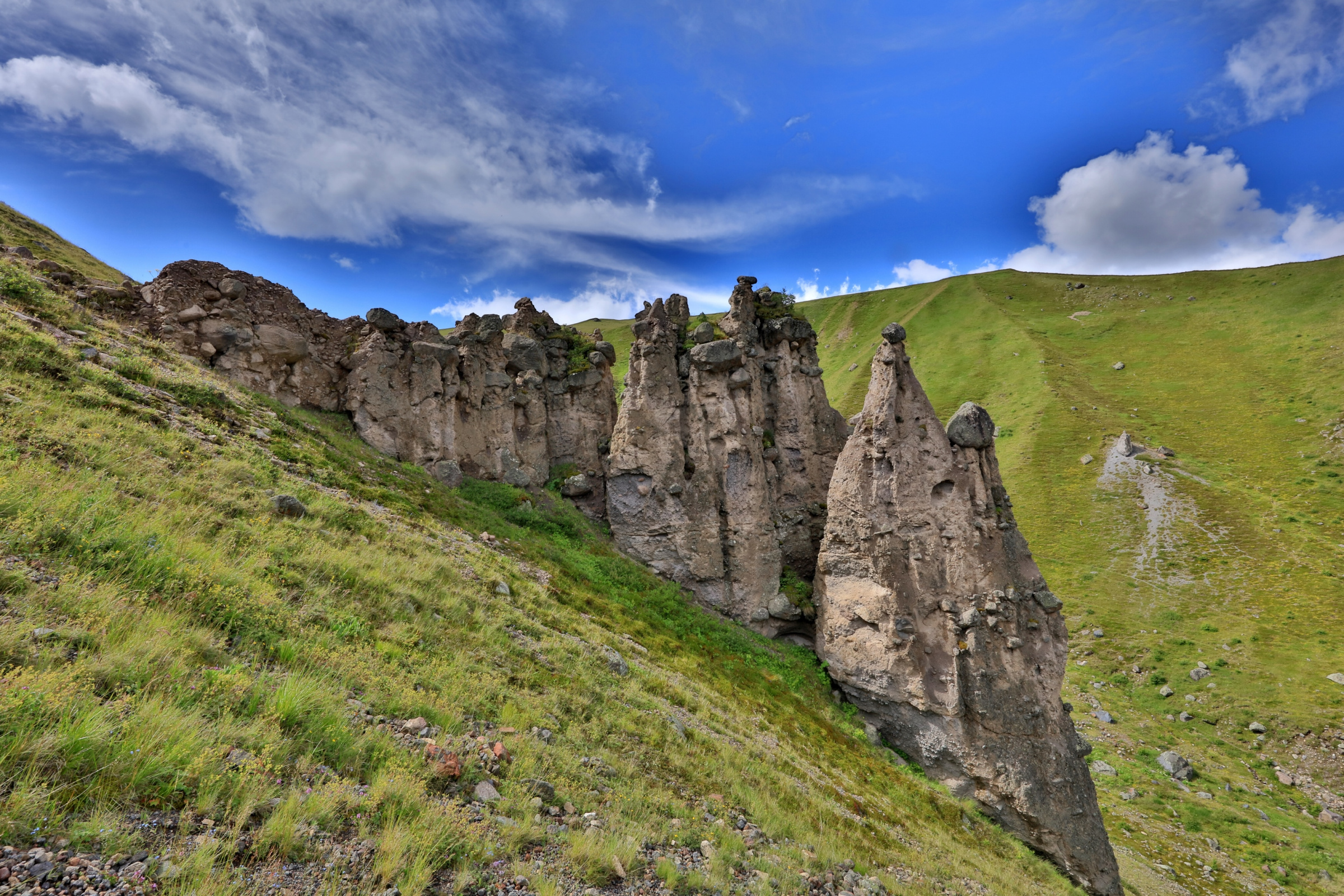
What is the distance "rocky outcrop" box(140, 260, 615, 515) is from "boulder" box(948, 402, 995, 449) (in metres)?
19.4

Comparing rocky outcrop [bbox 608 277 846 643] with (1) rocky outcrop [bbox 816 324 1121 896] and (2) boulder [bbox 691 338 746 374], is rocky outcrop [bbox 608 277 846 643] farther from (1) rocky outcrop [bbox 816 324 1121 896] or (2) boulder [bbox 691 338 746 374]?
(1) rocky outcrop [bbox 816 324 1121 896]

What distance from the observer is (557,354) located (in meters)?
31.5

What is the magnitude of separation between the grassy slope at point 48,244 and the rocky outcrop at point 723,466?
3716 cm

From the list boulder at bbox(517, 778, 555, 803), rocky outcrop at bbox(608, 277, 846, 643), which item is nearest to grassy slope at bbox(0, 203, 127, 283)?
rocky outcrop at bbox(608, 277, 846, 643)

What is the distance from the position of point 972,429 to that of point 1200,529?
158 feet

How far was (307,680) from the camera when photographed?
650 cm

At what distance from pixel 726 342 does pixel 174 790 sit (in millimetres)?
25677

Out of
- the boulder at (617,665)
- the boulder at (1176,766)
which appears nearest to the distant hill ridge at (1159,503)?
the boulder at (1176,766)

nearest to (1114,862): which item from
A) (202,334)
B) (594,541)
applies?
(594,541)

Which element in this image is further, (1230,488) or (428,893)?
(1230,488)

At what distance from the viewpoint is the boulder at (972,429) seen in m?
22.2

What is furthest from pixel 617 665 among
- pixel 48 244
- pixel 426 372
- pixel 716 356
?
pixel 48 244

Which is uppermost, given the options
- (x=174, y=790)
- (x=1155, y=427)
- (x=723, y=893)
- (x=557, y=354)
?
(x=1155, y=427)

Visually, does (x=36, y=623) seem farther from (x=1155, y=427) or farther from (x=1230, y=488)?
(x=1155, y=427)
